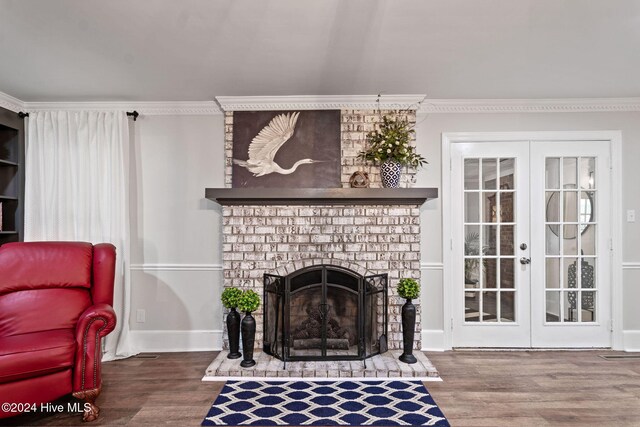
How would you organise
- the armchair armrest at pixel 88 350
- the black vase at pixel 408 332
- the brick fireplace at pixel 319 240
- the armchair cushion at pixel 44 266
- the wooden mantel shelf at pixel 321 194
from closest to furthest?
the armchair armrest at pixel 88 350 < the armchair cushion at pixel 44 266 < the black vase at pixel 408 332 < the wooden mantel shelf at pixel 321 194 < the brick fireplace at pixel 319 240

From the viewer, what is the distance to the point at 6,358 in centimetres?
219

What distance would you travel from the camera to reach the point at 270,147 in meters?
3.69

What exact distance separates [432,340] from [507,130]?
7.14 feet

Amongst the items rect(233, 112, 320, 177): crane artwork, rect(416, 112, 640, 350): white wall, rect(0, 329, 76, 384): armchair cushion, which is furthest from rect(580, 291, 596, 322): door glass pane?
rect(0, 329, 76, 384): armchair cushion

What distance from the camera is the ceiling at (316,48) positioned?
2.19 m

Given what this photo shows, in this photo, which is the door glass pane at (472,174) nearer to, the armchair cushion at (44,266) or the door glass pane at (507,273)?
the door glass pane at (507,273)

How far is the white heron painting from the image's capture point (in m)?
3.68

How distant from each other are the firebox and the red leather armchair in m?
1.30

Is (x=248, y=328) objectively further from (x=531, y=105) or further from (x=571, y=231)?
(x=531, y=105)

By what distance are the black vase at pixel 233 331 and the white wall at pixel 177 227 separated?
1.63ft

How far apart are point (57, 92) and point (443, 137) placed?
359 centimetres

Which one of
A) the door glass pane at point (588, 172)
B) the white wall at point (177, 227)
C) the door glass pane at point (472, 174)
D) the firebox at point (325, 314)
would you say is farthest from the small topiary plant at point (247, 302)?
the door glass pane at point (588, 172)

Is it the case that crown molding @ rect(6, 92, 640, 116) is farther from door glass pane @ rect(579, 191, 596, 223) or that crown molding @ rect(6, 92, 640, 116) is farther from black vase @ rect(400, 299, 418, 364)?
black vase @ rect(400, 299, 418, 364)

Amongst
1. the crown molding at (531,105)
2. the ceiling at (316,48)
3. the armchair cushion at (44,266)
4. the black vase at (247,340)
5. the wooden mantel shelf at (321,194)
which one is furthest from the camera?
the crown molding at (531,105)
